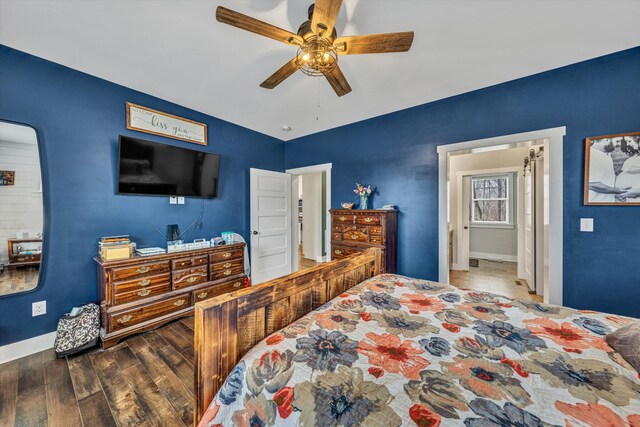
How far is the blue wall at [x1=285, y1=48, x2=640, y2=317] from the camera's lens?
6.87ft

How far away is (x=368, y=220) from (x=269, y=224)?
1830mm

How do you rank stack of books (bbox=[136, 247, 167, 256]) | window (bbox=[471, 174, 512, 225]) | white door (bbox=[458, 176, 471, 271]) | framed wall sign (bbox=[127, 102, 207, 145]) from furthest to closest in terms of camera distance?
1. window (bbox=[471, 174, 512, 225])
2. white door (bbox=[458, 176, 471, 271])
3. framed wall sign (bbox=[127, 102, 207, 145])
4. stack of books (bbox=[136, 247, 167, 256])

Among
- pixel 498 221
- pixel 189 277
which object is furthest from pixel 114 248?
pixel 498 221

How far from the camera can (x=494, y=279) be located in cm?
411

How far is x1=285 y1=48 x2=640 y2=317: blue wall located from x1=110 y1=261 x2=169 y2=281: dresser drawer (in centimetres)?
281

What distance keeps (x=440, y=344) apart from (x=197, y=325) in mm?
1030

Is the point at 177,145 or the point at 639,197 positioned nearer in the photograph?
the point at 639,197

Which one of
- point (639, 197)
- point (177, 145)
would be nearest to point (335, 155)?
point (177, 145)

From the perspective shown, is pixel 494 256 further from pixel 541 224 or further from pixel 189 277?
pixel 189 277

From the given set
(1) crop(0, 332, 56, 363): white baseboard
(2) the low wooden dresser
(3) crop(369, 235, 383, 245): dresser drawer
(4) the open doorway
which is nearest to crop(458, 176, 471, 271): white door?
(4) the open doorway

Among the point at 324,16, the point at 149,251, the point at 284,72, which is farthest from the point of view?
the point at 149,251

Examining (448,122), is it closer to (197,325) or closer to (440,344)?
(440,344)

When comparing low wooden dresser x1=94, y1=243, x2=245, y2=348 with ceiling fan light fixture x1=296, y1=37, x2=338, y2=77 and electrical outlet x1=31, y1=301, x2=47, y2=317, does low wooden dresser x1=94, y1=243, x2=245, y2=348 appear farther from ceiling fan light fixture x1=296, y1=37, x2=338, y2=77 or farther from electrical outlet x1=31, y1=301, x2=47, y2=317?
ceiling fan light fixture x1=296, y1=37, x2=338, y2=77

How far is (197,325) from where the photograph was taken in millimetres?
954
